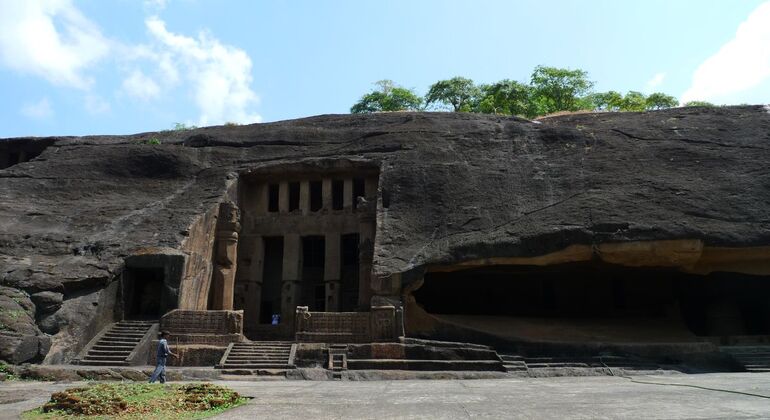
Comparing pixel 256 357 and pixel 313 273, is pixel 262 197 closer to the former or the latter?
pixel 313 273

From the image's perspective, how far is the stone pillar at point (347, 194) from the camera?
2251cm

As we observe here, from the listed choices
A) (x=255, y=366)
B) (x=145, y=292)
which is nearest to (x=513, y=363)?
(x=255, y=366)

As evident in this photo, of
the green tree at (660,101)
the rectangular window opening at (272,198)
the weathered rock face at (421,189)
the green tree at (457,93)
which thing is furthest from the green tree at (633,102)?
the rectangular window opening at (272,198)

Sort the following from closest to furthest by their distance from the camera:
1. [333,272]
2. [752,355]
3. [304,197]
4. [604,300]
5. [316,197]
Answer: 1. [752,355]
2. [604,300]
3. [333,272]
4. [304,197]
5. [316,197]

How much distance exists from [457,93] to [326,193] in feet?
89.5

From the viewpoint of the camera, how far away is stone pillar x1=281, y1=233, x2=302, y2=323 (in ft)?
70.2

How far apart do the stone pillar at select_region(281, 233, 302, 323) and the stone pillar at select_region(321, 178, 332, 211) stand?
1744mm

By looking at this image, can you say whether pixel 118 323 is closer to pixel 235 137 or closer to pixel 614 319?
pixel 235 137

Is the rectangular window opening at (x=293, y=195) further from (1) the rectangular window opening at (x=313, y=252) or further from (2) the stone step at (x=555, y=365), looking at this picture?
(2) the stone step at (x=555, y=365)

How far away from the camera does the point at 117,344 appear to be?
15445 mm

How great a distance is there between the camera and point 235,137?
83.3 feet

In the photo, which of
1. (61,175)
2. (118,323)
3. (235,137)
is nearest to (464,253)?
(118,323)

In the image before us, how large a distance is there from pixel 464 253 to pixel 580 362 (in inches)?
181

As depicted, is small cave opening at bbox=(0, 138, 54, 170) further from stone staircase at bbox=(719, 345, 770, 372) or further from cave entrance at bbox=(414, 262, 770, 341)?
stone staircase at bbox=(719, 345, 770, 372)
